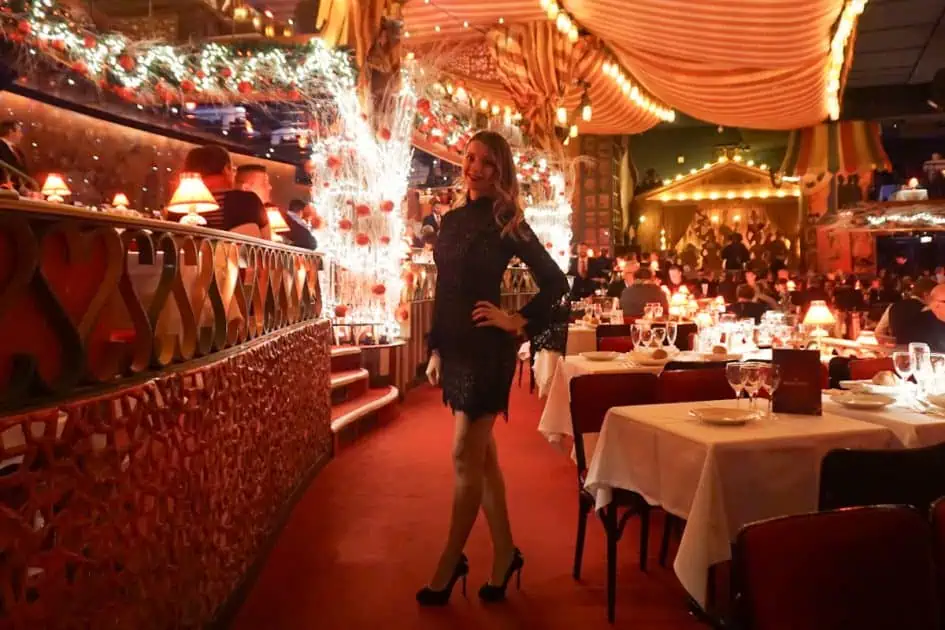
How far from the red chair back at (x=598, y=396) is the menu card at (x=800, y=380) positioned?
2.37 ft

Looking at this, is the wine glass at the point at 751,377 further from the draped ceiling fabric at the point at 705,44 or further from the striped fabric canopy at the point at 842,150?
the striped fabric canopy at the point at 842,150

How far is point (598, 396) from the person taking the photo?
3.37 metres

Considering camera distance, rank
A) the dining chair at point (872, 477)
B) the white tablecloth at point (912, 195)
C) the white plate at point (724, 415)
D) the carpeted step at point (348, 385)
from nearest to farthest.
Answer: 1. the dining chair at point (872, 477)
2. the white plate at point (724, 415)
3. the carpeted step at point (348, 385)
4. the white tablecloth at point (912, 195)

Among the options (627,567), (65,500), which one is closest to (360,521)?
(627,567)

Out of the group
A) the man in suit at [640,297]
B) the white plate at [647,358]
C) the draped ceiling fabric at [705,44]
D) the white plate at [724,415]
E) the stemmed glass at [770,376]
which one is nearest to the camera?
the white plate at [724,415]

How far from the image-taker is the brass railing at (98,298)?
156 centimetres

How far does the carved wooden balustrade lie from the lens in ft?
5.06

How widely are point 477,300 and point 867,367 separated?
2.17 m

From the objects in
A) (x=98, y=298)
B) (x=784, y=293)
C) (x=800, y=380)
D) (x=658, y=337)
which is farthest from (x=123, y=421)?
(x=784, y=293)

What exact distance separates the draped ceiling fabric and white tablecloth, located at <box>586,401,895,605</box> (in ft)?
16.8

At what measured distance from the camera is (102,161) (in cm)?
1028

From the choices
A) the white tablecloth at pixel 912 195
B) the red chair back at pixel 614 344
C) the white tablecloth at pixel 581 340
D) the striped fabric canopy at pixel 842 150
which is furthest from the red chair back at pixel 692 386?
the white tablecloth at pixel 912 195

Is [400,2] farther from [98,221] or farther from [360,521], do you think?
[98,221]

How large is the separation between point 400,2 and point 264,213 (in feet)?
11.3
